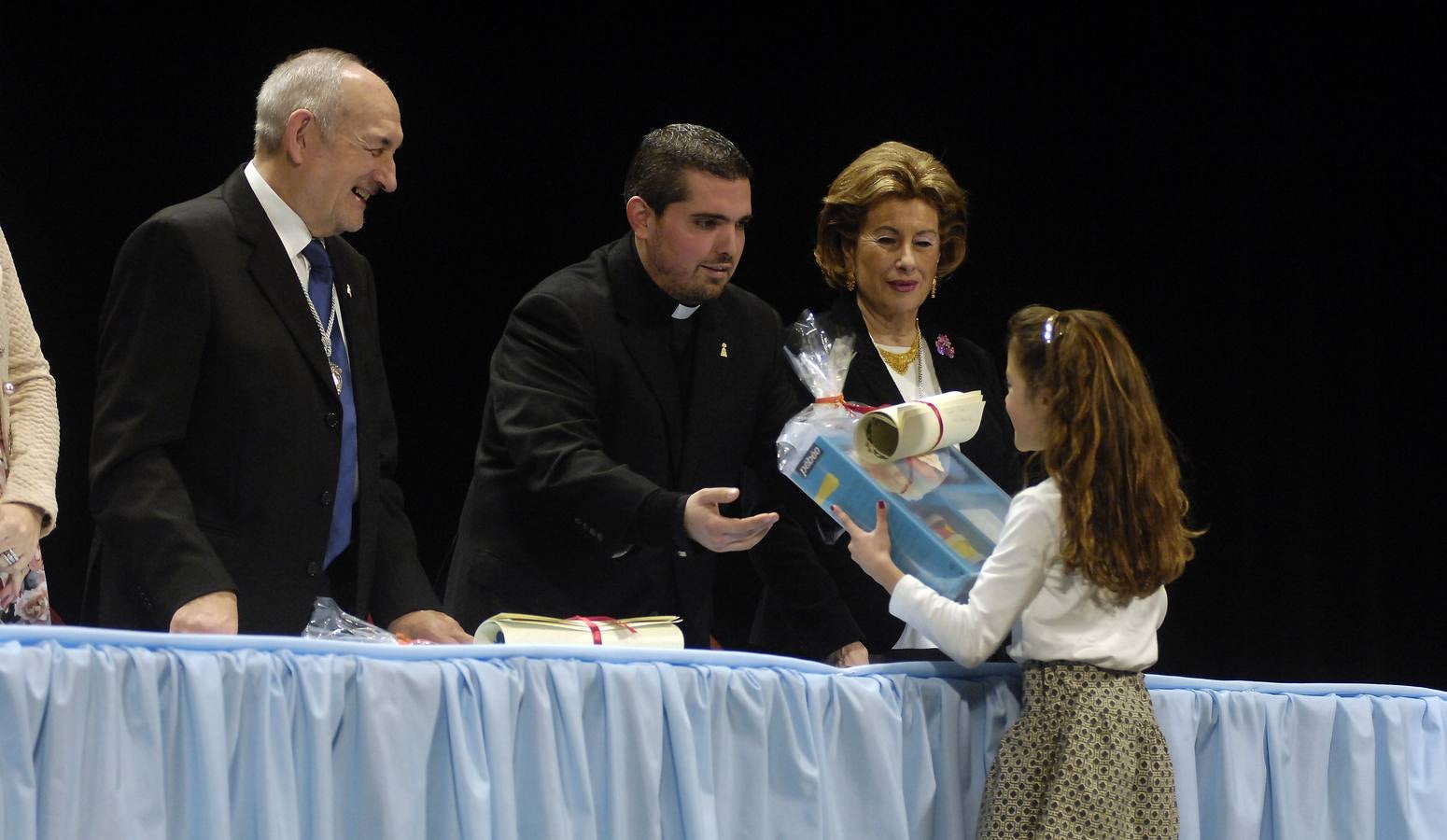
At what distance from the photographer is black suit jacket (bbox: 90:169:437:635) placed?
2.24 m

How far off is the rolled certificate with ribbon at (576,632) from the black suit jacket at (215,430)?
349 millimetres

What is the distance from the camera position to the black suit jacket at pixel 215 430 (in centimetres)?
224

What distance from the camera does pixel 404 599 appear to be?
2537mm

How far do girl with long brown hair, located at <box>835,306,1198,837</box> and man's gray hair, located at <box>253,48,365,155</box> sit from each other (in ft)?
3.23

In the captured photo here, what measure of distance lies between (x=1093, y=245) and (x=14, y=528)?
3216 millimetres

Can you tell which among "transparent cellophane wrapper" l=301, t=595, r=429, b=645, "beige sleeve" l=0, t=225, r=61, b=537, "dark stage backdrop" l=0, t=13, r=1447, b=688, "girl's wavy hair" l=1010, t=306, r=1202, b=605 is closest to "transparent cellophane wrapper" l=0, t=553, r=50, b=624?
"beige sleeve" l=0, t=225, r=61, b=537

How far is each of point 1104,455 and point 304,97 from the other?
127 centimetres

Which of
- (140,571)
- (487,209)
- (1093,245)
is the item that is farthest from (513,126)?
(140,571)

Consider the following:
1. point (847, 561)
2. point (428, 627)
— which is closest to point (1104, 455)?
point (847, 561)

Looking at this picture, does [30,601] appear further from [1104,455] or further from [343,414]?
[1104,455]

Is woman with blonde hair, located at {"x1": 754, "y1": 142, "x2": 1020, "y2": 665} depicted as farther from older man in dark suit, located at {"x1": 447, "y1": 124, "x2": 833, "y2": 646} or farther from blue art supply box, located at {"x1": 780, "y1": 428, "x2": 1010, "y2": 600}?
blue art supply box, located at {"x1": 780, "y1": 428, "x2": 1010, "y2": 600}

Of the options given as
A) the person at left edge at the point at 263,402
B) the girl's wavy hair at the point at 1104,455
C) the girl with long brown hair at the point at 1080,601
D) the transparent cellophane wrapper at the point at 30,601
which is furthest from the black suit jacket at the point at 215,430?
the girl's wavy hair at the point at 1104,455

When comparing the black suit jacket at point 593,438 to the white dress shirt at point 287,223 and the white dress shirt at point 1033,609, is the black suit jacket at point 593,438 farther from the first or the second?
the white dress shirt at point 1033,609

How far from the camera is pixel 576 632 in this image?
2.21 m
